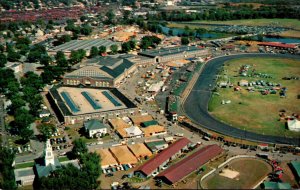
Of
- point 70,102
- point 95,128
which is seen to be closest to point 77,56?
point 70,102

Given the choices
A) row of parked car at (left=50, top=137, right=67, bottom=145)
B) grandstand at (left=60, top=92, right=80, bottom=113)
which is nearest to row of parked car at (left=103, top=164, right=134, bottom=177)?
Answer: row of parked car at (left=50, top=137, right=67, bottom=145)

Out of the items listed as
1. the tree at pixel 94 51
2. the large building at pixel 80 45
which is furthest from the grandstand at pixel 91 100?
the large building at pixel 80 45

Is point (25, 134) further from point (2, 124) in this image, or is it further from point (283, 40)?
point (283, 40)

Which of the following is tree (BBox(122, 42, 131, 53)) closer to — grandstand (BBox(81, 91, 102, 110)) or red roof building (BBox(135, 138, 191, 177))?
grandstand (BBox(81, 91, 102, 110))

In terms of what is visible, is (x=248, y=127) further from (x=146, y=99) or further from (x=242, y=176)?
(x=146, y=99)

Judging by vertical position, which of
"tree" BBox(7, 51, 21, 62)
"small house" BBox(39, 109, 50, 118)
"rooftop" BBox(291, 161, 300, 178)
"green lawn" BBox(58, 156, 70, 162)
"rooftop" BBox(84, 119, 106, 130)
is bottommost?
"green lawn" BBox(58, 156, 70, 162)

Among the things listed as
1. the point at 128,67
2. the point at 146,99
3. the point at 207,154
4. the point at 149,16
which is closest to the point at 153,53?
the point at 128,67

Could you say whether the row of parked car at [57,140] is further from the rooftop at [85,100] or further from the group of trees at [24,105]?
the rooftop at [85,100]
